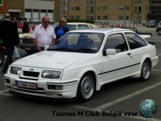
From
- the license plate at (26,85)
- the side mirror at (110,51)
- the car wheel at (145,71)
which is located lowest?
the car wheel at (145,71)

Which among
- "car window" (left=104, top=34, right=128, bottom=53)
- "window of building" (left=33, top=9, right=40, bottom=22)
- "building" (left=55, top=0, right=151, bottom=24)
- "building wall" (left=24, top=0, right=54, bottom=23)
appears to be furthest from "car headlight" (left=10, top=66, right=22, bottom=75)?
"building" (left=55, top=0, right=151, bottom=24)

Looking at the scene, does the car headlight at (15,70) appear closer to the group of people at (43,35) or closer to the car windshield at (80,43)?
the car windshield at (80,43)

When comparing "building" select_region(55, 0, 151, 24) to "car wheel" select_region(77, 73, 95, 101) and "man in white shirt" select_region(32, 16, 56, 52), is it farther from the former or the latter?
"car wheel" select_region(77, 73, 95, 101)

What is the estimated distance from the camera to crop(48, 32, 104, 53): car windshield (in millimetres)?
7672

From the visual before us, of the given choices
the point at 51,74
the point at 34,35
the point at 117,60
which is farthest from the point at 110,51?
the point at 34,35

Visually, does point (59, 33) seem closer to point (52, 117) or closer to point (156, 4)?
point (52, 117)

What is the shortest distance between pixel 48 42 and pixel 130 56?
89.4 inches

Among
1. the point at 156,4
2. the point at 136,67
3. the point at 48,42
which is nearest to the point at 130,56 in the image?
the point at 136,67

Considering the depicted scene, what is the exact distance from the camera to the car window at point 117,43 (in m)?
7.99

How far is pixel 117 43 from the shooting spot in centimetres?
828

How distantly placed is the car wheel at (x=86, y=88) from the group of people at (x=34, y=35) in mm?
1943

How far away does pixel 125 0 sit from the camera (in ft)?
377

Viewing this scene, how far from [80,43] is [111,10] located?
4380 inches

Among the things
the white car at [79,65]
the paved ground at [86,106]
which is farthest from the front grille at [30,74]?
the paved ground at [86,106]
